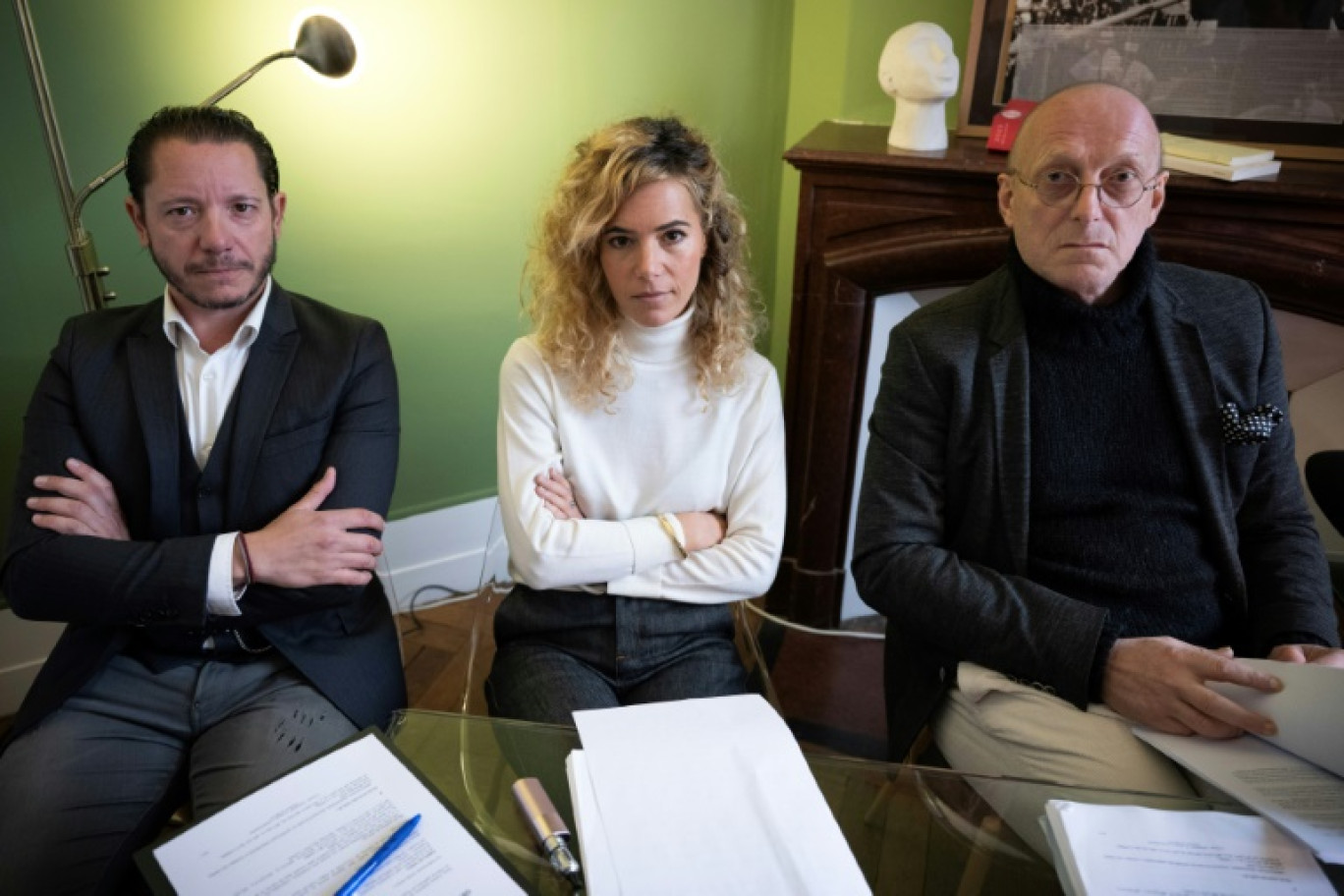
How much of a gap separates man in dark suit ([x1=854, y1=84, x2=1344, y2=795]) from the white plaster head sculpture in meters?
0.56

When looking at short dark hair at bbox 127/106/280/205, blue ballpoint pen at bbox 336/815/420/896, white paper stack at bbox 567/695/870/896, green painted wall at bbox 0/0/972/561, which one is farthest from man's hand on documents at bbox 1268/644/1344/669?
short dark hair at bbox 127/106/280/205

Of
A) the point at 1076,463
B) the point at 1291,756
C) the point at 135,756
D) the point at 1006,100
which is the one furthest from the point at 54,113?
the point at 1291,756

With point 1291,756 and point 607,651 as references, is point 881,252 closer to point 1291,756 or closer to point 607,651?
point 607,651

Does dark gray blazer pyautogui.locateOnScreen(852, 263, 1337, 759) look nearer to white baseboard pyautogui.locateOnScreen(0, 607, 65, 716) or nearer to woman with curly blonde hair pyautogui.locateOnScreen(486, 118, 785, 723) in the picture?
woman with curly blonde hair pyautogui.locateOnScreen(486, 118, 785, 723)

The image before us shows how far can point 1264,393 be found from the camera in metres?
1.34

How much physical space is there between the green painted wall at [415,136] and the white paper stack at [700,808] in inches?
56.8

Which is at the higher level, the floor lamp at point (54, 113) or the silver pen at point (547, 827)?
the floor lamp at point (54, 113)

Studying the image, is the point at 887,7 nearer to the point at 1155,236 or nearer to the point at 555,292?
the point at 1155,236

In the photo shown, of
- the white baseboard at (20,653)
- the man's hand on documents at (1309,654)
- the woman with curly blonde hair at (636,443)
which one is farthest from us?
the white baseboard at (20,653)

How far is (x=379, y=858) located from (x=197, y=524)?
78 centimetres

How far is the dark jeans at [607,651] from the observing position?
135 centimetres

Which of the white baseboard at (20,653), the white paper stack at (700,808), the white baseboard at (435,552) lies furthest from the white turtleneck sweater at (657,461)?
the white baseboard at (20,653)

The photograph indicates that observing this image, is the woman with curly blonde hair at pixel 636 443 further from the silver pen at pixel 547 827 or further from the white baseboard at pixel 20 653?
the white baseboard at pixel 20 653

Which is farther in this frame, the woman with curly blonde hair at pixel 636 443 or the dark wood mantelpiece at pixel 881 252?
the dark wood mantelpiece at pixel 881 252
